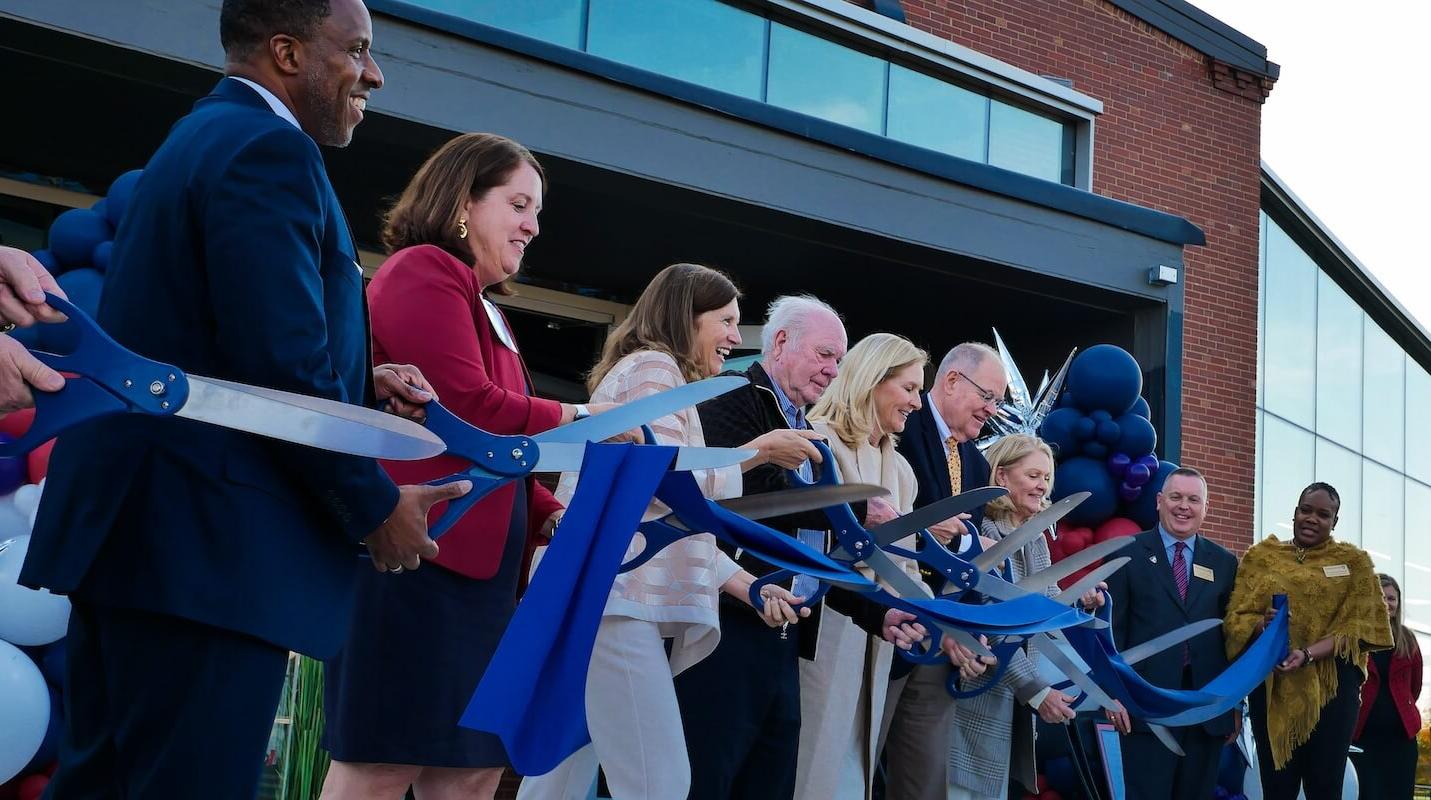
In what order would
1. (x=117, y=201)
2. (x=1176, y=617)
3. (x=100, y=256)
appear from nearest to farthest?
(x=100, y=256), (x=117, y=201), (x=1176, y=617)

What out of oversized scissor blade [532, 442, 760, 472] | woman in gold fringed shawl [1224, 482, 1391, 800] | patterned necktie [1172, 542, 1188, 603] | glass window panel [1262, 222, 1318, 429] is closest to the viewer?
oversized scissor blade [532, 442, 760, 472]

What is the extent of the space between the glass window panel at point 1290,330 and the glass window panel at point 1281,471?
187 mm

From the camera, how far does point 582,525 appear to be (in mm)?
2314

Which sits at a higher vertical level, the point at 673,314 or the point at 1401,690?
the point at 673,314

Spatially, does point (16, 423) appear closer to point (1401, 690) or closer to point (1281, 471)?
point (1401, 690)

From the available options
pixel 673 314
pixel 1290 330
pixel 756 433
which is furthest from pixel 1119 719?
pixel 1290 330

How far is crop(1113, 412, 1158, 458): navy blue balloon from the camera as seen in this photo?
817 centimetres

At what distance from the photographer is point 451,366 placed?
2895 millimetres

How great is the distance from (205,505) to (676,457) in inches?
31.7

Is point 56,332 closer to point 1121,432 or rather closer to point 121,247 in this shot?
point 121,247

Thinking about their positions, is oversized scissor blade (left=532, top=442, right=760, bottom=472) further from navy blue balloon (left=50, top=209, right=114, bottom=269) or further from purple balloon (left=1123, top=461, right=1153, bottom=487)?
purple balloon (left=1123, top=461, right=1153, bottom=487)

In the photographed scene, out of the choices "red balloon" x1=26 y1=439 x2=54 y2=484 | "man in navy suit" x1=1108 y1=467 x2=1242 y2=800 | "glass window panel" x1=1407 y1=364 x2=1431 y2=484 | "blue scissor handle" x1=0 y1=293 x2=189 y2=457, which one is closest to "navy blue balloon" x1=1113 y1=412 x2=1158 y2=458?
"man in navy suit" x1=1108 y1=467 x2=1242 y2=800

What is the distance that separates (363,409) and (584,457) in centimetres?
50

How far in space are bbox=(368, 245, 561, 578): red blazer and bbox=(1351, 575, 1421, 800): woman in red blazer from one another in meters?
6.89
